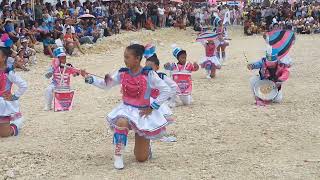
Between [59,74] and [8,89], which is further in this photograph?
[59,74]

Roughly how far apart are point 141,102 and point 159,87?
11.0 inches

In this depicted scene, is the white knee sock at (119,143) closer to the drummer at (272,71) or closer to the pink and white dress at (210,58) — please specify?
the drummer at (272,71)

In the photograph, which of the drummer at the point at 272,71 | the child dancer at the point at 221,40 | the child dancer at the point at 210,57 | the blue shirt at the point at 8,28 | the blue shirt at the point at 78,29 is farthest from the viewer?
the blue shirt at the point at 78,29

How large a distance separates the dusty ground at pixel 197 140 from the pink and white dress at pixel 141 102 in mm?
476

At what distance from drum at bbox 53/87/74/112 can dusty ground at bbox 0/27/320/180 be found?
0.60 feet

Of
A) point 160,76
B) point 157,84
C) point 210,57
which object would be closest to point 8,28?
point 210,57

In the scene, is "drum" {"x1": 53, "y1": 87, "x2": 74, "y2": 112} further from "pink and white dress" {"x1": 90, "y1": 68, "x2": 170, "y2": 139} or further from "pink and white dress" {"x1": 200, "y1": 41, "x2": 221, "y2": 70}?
"pink and white dress" {"x1": 200, "y1": 41, "x2": 221, "y2": 70}

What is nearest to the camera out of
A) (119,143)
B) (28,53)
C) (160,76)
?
(119,143)

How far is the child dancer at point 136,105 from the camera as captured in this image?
6152mm

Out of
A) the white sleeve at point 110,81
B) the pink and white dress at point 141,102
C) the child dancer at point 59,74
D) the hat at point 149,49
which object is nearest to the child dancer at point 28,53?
the child dancer at point 59,74

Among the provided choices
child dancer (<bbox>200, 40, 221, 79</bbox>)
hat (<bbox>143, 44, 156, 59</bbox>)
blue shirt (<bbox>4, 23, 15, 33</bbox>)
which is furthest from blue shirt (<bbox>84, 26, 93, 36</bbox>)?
hat (<bbox>143, 44, 156, 59</bbox>)

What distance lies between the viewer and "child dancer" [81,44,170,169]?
6.15m

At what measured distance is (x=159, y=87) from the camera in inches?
246

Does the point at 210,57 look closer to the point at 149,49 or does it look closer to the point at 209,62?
the point at 209,62
